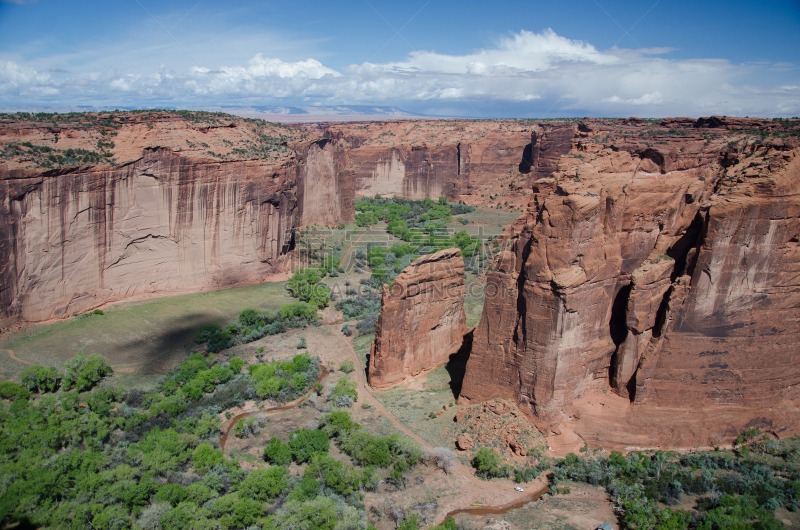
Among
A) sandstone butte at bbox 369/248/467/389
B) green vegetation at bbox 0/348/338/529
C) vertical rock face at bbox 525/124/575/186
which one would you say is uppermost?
vertical rock face at bbox 525/124/575/186

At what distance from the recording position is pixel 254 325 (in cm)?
3234

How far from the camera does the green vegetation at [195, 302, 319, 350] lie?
98.6 ft

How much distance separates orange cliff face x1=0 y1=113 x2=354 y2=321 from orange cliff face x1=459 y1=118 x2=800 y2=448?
25393mm

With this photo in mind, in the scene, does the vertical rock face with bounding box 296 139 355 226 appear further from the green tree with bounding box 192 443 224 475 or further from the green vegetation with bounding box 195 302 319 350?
the green tree with bounding box 192 443 224 475

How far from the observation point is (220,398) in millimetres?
23766

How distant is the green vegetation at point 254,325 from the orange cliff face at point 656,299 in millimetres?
17187

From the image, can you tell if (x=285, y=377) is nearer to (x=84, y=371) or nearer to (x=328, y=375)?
(x=328, y=375)

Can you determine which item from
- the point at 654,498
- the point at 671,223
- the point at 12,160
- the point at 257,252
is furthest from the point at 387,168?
the point at 654,498

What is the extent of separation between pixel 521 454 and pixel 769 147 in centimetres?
1536

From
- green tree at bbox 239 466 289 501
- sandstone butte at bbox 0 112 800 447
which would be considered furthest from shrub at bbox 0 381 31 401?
sandstone butte at bbox 0 112 800 447

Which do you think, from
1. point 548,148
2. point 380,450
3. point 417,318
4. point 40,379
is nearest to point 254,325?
point 40,379

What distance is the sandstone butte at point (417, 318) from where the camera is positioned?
2305cm

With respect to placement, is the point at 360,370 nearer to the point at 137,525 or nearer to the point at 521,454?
the point at 521,454

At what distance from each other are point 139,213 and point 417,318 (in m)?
22.2
